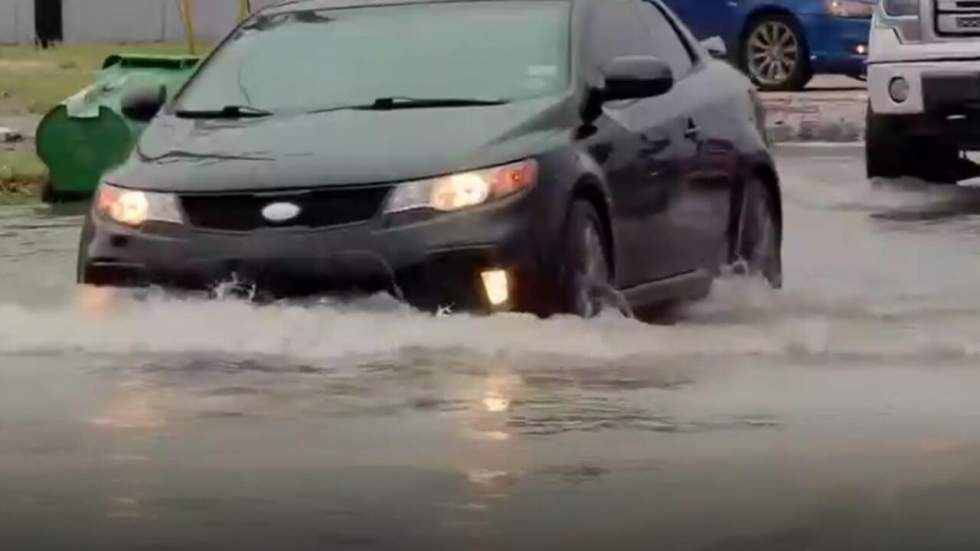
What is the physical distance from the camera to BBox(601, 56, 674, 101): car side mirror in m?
9.34

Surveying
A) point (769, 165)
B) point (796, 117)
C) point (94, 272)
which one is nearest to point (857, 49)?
point (796, 117)

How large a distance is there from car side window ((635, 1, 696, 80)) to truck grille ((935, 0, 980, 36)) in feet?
16.1

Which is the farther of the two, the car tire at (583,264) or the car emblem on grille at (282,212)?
the car tire at (583,264)

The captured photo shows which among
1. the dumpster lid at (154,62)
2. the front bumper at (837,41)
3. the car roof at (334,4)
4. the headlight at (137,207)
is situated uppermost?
the car roof at (334,4)

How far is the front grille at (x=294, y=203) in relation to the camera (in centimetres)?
850

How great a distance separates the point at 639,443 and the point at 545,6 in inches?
123

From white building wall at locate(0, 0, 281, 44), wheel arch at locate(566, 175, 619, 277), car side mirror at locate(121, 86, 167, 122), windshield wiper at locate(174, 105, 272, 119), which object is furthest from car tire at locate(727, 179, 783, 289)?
white building wall at locate(0, 0, 281, 44)

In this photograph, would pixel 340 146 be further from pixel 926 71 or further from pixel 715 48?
pixel 926 71

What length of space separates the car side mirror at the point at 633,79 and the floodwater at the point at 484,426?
845 mm

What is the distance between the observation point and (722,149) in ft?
34.2

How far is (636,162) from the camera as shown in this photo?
9.47 m

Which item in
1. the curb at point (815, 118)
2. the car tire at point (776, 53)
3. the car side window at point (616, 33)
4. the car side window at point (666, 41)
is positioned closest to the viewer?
the car side window at point (616, 33)

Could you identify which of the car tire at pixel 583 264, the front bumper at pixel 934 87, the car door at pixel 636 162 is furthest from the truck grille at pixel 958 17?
the car tire at pixel 583 264

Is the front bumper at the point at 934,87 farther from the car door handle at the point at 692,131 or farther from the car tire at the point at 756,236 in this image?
the car door handle at the point at 692,131
